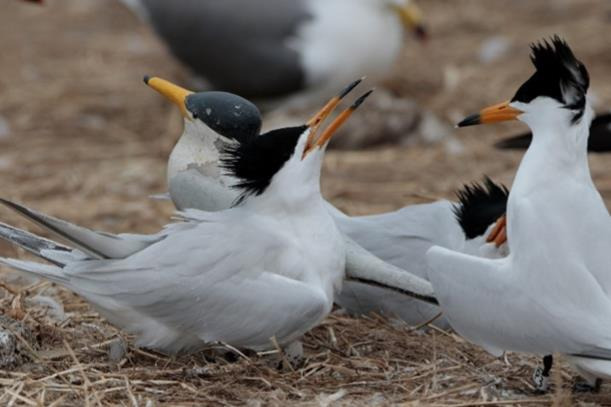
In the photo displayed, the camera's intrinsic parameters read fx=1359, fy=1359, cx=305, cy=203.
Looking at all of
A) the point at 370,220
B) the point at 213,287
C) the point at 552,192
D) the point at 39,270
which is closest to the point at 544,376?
the point at 552,192

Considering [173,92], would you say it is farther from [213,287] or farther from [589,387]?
[589,387]

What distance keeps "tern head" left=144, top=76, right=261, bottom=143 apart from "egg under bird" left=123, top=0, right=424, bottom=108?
12.1 feet

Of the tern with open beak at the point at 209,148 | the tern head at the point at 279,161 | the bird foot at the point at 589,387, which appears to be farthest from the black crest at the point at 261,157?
the bird foot at the point at 589,387

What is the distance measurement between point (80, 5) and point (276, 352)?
26.2 ft

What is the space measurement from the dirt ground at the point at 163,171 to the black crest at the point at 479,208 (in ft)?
1.14

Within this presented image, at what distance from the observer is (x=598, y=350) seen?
10.8 ft

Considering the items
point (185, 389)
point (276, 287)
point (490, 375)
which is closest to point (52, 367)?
point (185, 389)

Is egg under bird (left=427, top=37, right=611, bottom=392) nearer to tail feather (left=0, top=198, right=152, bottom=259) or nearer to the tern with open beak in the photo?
the tern with open beak

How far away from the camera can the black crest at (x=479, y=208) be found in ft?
13.6

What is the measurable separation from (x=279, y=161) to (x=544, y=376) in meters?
0.90

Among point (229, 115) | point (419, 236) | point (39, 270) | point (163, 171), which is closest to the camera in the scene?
point (39, 270)

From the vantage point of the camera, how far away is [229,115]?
4.01 meters

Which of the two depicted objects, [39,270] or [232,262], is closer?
[232,262]

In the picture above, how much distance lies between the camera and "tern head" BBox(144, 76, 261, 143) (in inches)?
157
